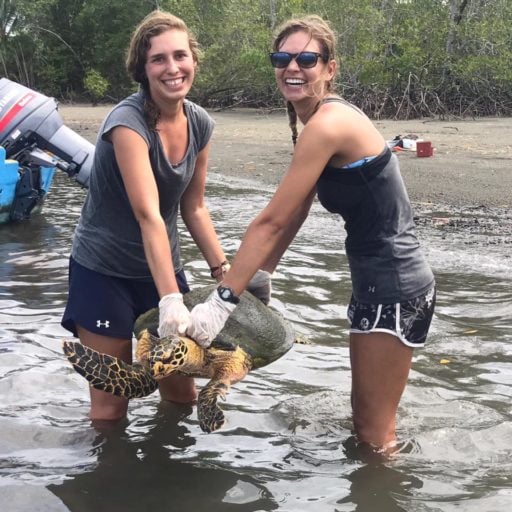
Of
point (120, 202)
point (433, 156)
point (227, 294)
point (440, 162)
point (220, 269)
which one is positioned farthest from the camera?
point (433, 156)

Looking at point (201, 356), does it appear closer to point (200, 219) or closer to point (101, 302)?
point (101, 302)

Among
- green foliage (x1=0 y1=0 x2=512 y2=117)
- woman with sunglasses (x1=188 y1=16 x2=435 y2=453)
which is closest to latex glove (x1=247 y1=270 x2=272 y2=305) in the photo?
woman with sunglasses (x1=188 y1=16 x2=435 y2=453)

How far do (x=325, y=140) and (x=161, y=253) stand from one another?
0.81m

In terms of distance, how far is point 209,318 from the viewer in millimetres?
3016

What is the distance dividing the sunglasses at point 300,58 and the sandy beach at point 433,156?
23.9ft

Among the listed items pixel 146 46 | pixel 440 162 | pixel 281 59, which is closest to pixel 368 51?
pixel 440 162

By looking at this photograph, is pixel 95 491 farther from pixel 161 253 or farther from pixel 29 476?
pixel 161 253

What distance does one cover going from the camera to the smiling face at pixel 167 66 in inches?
127

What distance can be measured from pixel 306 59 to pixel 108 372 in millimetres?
1430

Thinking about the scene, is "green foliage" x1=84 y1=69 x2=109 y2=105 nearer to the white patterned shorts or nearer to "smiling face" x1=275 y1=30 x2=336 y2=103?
"smiling face" x1=275 y1=30 x2=336 y2=103

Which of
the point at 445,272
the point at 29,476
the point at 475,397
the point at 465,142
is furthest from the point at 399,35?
the point at 29,476

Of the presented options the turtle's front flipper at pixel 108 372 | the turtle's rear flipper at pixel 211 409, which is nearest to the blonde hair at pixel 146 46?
the turtle's front flipper at pixel 108 372

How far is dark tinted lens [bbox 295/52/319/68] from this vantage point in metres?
3.03

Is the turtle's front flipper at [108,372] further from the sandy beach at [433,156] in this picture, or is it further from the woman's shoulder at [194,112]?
the sandy beach at [433,156]
